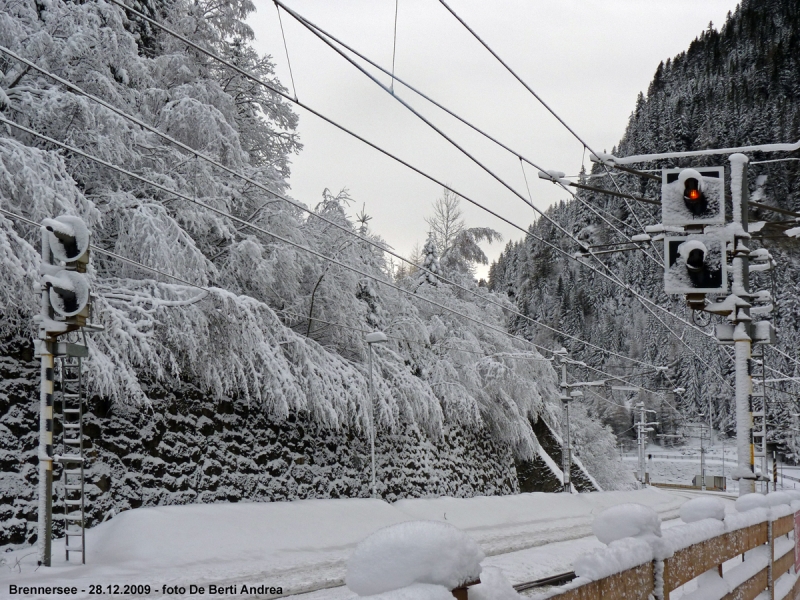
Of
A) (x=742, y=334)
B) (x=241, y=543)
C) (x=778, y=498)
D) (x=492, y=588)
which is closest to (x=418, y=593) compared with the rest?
(x=492, y=588)

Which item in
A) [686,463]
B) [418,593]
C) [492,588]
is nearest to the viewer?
[418,593]

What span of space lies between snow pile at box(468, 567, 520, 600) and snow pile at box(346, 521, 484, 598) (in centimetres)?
18

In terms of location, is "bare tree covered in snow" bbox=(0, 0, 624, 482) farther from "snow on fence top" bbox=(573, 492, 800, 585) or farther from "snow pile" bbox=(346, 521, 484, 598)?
"snow pile" bbox=(346, 521, 484, 598)

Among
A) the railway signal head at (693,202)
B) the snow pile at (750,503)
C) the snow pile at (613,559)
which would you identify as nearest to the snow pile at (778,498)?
the snow pile at (750,503)

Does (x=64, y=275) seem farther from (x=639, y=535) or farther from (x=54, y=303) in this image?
(x=639, y=535)

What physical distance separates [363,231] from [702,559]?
1954 centimetres

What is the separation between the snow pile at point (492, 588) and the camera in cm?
198

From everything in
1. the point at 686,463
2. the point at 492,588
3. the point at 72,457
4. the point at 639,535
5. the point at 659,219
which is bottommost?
the point at 686,463

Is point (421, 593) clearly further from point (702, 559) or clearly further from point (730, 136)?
point (730, 136)

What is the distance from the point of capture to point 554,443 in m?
29.7

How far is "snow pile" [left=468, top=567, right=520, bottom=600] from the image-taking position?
6.51 feet

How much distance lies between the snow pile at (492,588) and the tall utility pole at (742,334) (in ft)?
25.5

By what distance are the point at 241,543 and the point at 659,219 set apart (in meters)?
121

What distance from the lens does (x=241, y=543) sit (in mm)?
11797
